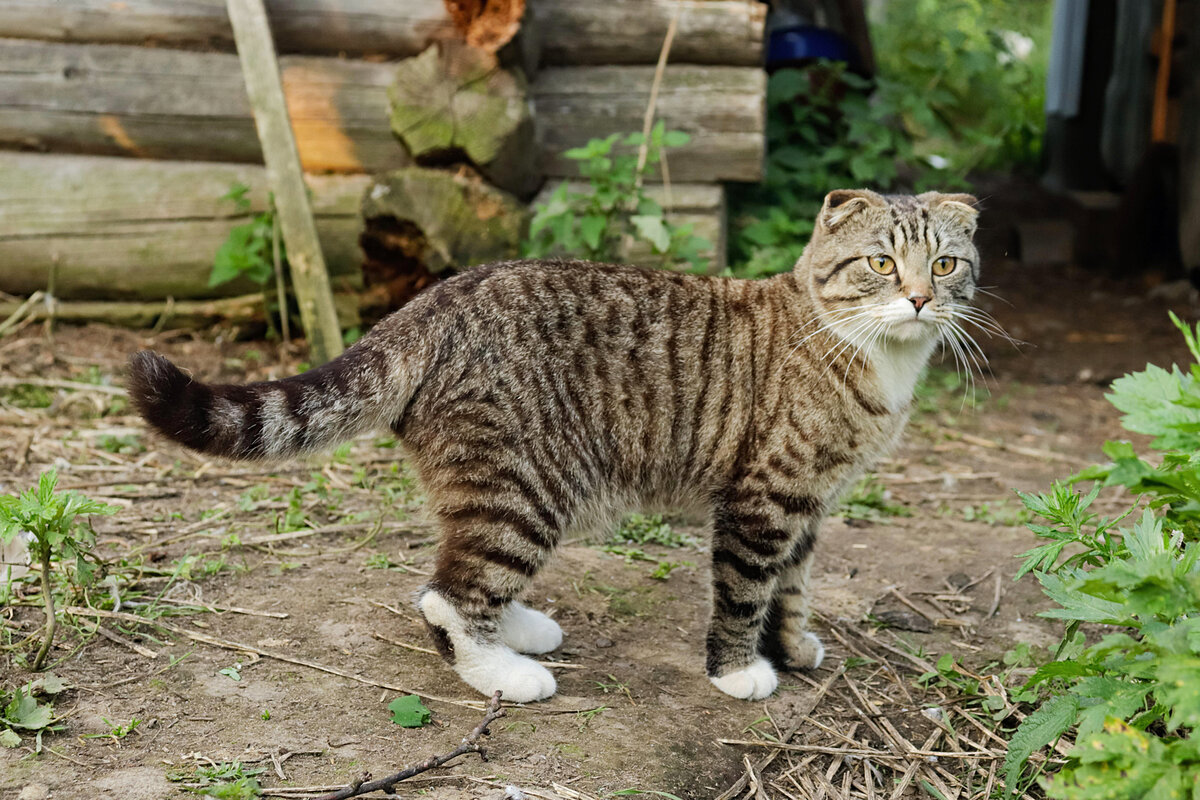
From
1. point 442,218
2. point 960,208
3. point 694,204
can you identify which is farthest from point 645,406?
point 694,204

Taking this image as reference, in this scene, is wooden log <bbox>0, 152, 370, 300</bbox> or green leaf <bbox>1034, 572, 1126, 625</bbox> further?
wooden log <bbox>0, 152, 370, 300</bbox>

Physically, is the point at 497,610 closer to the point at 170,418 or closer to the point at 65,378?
the point at 170,418

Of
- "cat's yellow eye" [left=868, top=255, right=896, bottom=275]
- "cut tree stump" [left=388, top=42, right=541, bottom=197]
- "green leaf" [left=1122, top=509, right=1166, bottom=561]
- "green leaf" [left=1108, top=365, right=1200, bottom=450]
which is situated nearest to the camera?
"green leaf" [left=1108, top=365, right=1200, bottom=450]

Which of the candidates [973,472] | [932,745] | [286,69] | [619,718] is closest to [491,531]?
[619,718]

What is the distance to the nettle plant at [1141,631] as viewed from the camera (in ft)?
6.34

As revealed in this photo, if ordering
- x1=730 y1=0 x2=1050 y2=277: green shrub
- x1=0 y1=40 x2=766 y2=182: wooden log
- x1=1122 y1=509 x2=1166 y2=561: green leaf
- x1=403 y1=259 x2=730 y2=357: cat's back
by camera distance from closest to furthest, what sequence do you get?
1. x1=1122 y1=509 x2=1166 y2=561: green leaf
2. x1=403 y1=259 x2=730 y2=357: cat's back
3. x1=0 y1=40 x2=766 y2=182: wooden log
4. x1=730 y1=0 x2=1050 y2=277: green shrub

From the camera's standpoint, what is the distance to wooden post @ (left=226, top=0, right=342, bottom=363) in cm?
539

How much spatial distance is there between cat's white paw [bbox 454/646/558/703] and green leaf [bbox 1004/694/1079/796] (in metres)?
1.33

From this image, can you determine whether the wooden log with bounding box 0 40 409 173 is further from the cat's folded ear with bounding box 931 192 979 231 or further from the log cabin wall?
the cat's folded ear with bounding box 931 192 979 231

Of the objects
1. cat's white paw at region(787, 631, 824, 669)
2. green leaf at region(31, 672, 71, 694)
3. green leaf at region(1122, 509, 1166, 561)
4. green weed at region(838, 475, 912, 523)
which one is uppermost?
green leaf at region(1122, 509, 1166, 561)

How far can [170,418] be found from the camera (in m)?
2.69

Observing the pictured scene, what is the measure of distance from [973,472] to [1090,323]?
11.1 feet

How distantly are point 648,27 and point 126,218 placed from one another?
10.7 feet

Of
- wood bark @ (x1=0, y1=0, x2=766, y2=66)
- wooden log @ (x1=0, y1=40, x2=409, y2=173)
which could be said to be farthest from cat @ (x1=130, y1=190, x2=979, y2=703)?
wooden log @ (x1=0, y1=40, x2=409, y2=173)
